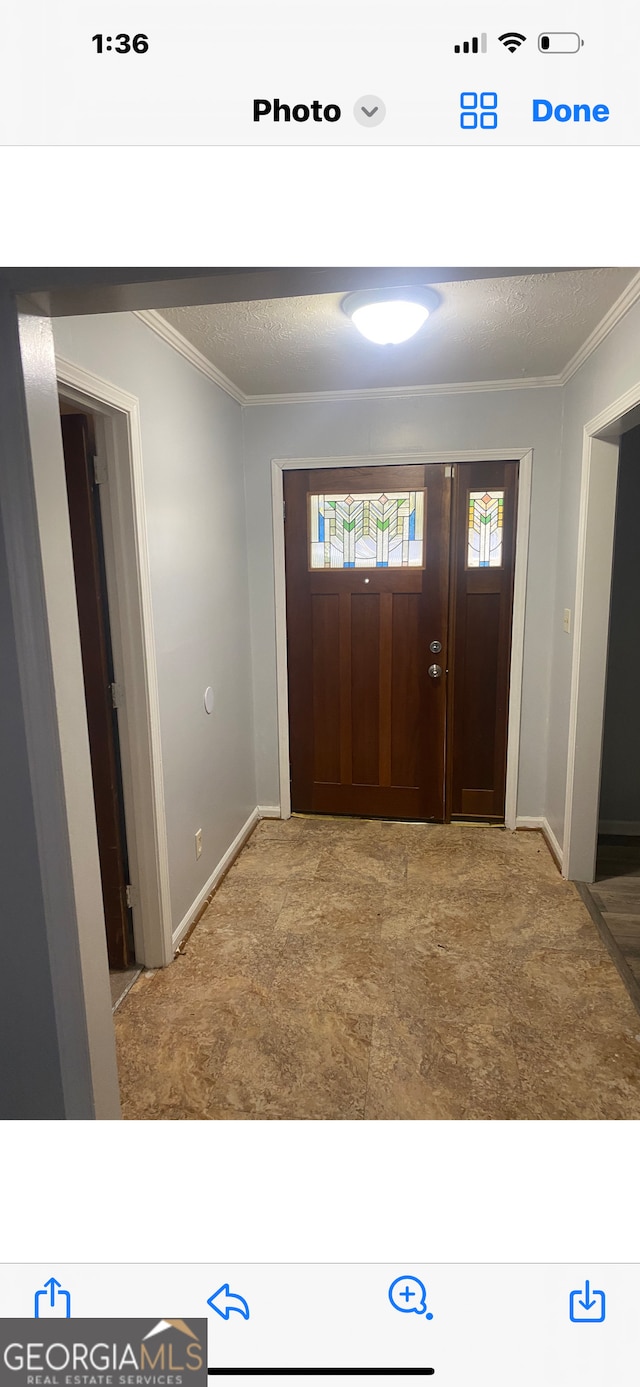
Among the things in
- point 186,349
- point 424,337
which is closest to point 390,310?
point 424,337

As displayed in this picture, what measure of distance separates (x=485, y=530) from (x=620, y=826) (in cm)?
176

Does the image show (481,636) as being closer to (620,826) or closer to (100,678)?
(620,826)

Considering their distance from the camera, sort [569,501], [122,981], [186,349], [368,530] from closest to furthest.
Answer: [122,981] < [186,349] < [569,501] < [368,530]

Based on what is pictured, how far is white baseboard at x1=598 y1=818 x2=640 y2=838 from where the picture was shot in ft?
11.1

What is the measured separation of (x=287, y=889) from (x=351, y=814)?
2.79ft

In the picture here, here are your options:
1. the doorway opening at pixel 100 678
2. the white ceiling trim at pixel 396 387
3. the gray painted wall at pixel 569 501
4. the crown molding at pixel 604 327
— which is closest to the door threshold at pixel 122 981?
the doorway opening at pixel 100 678

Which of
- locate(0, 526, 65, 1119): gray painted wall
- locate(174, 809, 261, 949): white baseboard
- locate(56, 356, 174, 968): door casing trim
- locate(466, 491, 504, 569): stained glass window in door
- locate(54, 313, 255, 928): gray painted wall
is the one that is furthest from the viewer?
locate(466, 491, 504, 569): stained glass window in door
